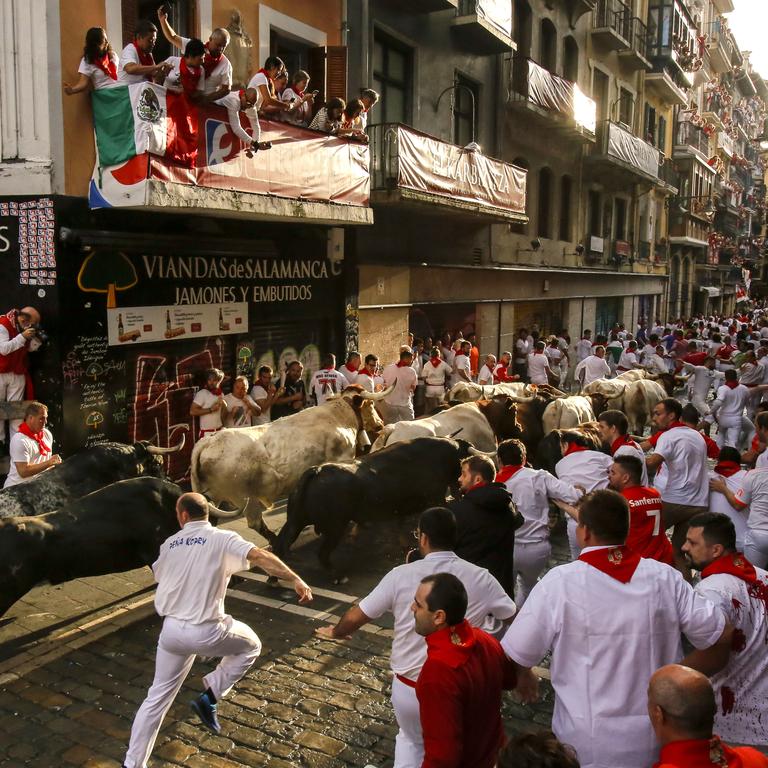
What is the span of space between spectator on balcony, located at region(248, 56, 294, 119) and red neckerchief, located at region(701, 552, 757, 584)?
9.66 m

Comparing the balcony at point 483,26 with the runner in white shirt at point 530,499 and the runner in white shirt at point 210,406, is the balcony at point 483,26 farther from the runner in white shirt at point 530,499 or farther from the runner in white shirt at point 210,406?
the runner in white shirt at point 530,499

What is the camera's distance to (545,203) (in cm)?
2589

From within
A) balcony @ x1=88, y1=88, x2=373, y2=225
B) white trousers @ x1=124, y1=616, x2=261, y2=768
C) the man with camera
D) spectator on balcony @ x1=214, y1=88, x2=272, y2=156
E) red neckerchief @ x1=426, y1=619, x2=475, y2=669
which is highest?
spectator on balcony @ x1=214, y1=88, x2=272, y2=156

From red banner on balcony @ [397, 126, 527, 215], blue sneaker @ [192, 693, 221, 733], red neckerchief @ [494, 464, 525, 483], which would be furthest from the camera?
red banner on balcony @ [397, 126, 527, 215]

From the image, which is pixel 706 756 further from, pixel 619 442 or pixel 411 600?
pixel 619 442

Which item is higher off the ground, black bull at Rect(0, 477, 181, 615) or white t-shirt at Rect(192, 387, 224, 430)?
white t-shirt at Rect(192, 387, 224, 430)

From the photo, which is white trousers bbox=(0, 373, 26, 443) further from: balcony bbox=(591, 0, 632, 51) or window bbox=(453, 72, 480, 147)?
balcony bbox=(591, 0, 632, 51)

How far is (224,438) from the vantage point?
8.96 metres

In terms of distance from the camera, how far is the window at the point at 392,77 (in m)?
17.2

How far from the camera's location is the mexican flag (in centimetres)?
982

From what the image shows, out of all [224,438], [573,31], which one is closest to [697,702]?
[224,438]

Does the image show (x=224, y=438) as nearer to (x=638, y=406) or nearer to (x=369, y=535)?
(x=369, y=535)

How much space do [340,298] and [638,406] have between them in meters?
6.07

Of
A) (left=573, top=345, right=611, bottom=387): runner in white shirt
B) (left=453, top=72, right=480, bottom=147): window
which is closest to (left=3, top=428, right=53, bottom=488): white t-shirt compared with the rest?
(left=573, top=345, right=611, bottom=387): runner in white shirt
